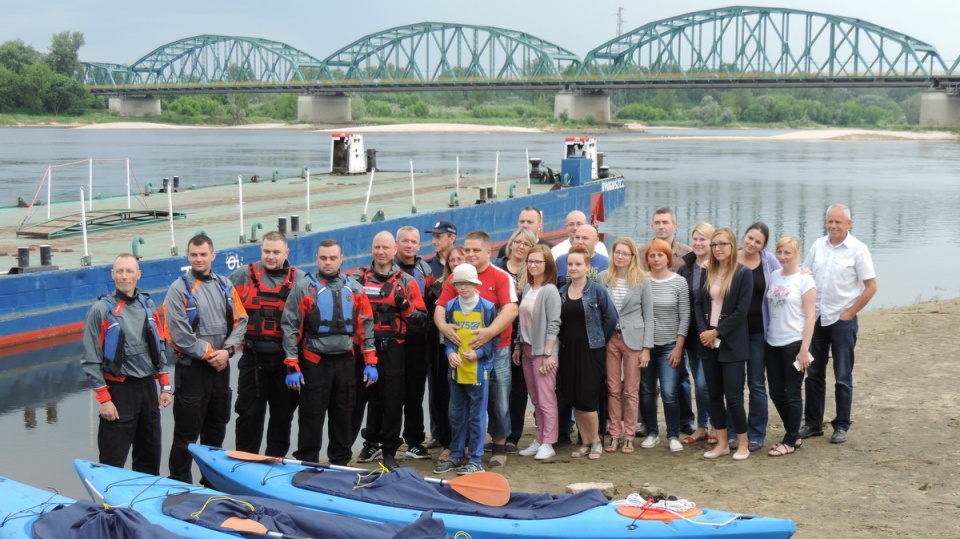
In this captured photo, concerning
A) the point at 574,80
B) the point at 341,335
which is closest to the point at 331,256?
the point at 341,335

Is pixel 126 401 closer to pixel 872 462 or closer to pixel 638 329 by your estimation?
pixel 638 329

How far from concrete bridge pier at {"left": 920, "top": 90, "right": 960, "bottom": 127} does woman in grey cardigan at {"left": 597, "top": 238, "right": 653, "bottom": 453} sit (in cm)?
11024

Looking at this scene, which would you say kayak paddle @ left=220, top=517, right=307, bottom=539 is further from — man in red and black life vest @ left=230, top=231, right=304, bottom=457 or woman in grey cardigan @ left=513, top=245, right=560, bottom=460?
woman in grey cardigan @ left=513, top=245, right=560, bottom=460

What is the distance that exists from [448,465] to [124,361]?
259 cm

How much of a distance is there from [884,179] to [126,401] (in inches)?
2088

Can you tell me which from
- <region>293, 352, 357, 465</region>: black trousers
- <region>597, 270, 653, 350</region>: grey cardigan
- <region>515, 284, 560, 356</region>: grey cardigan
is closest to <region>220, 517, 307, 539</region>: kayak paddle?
<region>293, 352, 357, 465</region>: black trousers

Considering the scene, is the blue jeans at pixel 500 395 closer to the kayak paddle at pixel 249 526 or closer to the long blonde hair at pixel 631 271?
the long blonde hair at pixel 631 271

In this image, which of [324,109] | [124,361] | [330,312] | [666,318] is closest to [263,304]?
[330,312]

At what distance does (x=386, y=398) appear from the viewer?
322 inches

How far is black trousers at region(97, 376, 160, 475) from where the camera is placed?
6.94 m

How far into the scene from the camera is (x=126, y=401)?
6961 mm

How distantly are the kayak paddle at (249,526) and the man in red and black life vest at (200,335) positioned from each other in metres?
1.54

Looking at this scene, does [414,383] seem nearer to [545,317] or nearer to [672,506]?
[545,317]

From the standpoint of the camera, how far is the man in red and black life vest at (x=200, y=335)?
7172 millimetres
